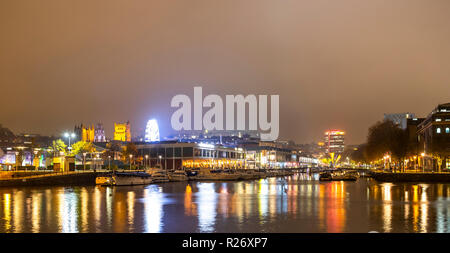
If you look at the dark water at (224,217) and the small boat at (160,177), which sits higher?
the dark water at (224,217)

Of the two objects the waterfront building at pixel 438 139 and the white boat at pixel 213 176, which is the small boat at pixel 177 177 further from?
the waterfront building at pixel 438 139

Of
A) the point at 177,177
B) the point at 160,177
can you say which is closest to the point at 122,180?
the point at 160,177

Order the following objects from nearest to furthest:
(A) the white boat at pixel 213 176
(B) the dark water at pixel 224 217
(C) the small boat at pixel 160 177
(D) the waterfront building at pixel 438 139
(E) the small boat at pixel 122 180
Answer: (B) the dark water at pixel 224 217 → (E) the small boat at pixel 122 180 → (C) the small boat at pixel 160 177 → (D) the waterfront building at pixel 438 139 → (A) the white boat at pixel 213 176

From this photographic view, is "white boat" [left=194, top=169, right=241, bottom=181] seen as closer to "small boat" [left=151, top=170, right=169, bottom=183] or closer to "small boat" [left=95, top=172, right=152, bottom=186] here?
"small boat" [left=151, top=170, right=169, bottom=183]

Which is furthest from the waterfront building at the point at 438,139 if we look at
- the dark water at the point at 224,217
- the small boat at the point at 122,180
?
the dark water at the point at 224,217

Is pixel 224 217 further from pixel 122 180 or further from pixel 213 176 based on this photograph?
pixel 213 176

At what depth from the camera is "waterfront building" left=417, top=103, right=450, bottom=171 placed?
312 feet

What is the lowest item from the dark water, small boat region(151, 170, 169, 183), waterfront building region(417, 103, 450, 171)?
small boat region(151, 170, 169, 183)

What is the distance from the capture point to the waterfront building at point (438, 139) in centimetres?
9514

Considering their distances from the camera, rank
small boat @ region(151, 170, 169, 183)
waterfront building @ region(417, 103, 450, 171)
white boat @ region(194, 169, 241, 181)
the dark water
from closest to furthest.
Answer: the dark water
small boat @ region(151, 170, 169, 183)
waterfront building @ region(417, 103, 450, 171)
white boat @ region(194, 169, 241, 181)

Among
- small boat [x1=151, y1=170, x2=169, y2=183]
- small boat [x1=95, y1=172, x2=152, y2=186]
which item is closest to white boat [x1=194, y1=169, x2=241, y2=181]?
small boat [x1=151, y1=170, x2=169, y2=183]
